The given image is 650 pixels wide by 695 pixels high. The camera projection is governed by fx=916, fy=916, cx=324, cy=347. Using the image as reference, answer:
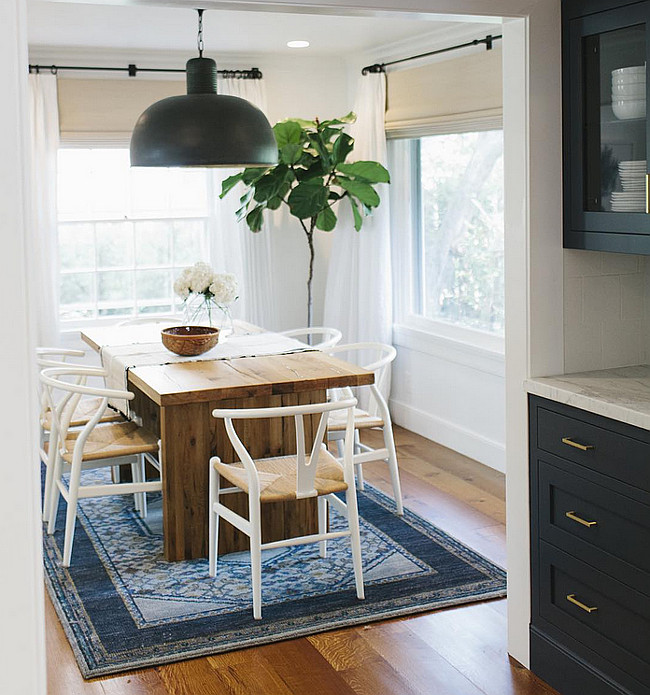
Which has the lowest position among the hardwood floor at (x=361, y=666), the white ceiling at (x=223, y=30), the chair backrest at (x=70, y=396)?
the hardwood floor at (x=361, y=666)

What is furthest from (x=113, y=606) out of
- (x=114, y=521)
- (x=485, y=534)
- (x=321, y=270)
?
(x=321, y=270)

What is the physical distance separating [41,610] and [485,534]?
11.4 feet

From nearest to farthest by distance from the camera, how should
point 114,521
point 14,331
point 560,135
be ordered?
point 14,331 → point 560,135 → point 114,521

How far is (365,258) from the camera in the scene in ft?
20.0

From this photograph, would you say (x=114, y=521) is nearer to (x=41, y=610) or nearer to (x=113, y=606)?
(x=113, y=606)

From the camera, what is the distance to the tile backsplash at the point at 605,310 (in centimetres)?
280

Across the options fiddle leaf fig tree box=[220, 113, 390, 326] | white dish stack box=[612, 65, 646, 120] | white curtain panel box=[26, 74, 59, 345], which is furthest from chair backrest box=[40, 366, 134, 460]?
white dish stack box=[612, 65, 646, 120]

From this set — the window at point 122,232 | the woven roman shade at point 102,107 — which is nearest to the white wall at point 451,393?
the window at point 122,232

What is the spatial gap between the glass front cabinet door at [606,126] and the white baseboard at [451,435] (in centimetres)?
261

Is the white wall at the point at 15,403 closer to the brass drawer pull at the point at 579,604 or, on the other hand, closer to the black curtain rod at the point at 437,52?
the brass drawer pull at the point at 579,604

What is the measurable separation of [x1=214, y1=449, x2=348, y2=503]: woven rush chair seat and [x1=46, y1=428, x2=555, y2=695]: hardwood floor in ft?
1.66

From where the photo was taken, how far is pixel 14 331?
2.61ft

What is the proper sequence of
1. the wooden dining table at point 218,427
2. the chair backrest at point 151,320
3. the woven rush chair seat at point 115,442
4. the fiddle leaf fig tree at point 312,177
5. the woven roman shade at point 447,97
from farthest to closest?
the fiddle leaf fig tree at point 312,177
the chair backrest at point 151,320
the woven roman shade at point 447,97
the woven rush chair seat at point 115,442
the wooden dining table at point 218,427

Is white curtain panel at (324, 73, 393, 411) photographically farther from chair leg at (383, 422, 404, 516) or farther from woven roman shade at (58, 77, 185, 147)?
chair leg at (383, 422, 404, 516)
